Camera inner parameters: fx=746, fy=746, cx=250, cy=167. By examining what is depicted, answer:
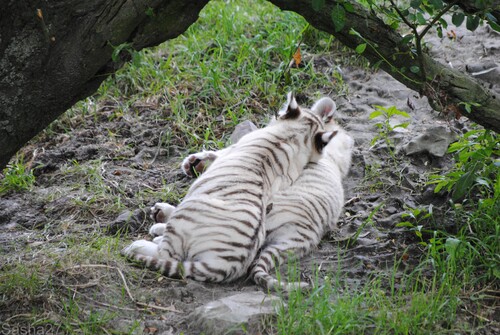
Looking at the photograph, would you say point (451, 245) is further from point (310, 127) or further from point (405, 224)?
point (310, 127)

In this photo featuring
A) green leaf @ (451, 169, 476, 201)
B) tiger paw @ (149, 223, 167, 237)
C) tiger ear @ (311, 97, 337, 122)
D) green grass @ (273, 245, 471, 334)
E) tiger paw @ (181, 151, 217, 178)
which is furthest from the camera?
tiger ear @ (311, 97, 337, 122)

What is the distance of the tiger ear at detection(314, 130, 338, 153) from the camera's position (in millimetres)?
5086

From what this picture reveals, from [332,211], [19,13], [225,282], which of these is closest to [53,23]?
[19,13]

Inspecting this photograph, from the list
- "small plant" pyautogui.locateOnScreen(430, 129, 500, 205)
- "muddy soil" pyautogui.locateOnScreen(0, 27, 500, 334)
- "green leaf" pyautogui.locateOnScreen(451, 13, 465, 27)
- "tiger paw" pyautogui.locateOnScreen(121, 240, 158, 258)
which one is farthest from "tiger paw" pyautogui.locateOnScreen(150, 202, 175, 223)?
"green leaf" pyautogui.locateOnScreen(451, 13, 465, 27)

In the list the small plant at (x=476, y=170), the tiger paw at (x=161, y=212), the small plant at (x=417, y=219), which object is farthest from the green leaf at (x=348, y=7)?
the tiger paw at (x=161, y=212)

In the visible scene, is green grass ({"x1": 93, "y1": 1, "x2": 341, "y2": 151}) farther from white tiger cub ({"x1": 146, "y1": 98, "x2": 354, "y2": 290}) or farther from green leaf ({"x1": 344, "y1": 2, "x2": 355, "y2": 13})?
green leaf ({"x1": 344, "y1": 2, "x2": 355, "y2": 13})

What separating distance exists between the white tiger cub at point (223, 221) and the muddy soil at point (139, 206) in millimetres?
104

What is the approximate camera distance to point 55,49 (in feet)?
12.4

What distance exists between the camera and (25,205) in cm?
526

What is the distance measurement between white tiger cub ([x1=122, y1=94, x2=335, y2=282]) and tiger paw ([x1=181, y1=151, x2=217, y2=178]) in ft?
2.03

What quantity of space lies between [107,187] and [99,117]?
1356 millimetres

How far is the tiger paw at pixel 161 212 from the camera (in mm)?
4836

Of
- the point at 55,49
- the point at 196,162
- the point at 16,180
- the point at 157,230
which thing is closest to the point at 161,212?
the point at 157,230

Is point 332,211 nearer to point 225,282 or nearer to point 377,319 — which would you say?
point 225,282
